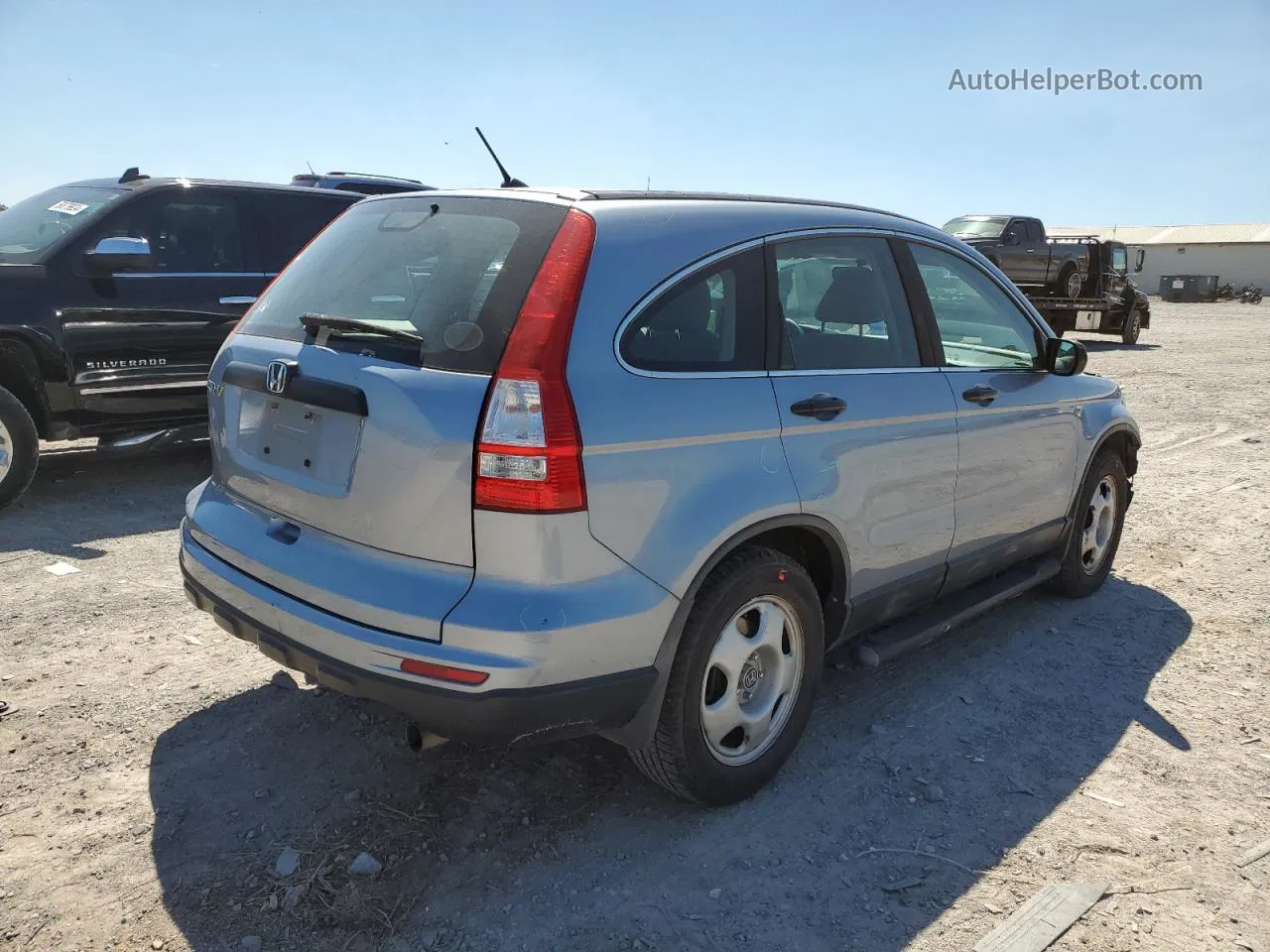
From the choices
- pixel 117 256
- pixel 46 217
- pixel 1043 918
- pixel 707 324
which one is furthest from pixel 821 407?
pixel 46 217

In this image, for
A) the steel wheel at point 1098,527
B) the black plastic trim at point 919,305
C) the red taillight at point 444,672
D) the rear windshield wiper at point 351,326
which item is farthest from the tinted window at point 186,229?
the steel wheel at point 1098,527

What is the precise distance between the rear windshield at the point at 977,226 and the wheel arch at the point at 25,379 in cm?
1787

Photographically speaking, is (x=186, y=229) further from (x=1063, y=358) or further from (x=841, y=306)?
(x=1063, y=358)

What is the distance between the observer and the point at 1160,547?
19.7 ft

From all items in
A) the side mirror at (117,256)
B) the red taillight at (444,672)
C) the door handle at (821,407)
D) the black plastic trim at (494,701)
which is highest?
the side mirror at (117,256)

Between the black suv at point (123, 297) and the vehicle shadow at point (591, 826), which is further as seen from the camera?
the black suv at point (123, 297)

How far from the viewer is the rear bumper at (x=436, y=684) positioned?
235 centimetres

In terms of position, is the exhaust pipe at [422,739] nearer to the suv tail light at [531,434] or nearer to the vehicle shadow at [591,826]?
the vehicle shadow at [591,826]

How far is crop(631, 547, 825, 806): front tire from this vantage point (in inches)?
108

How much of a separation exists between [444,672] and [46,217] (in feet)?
18.0

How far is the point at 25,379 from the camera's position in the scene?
5742 mm

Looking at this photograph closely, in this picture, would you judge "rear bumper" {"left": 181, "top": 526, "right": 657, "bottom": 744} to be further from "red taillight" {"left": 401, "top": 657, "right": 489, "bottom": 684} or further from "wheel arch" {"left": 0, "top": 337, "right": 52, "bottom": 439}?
"wheel arch" {"left": 0, "top": 337, "right": 52, "bottom": 439}

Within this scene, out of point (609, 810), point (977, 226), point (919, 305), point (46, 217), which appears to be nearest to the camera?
point (609, 810)

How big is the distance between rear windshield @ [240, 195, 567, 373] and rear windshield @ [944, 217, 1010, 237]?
61.6ft
